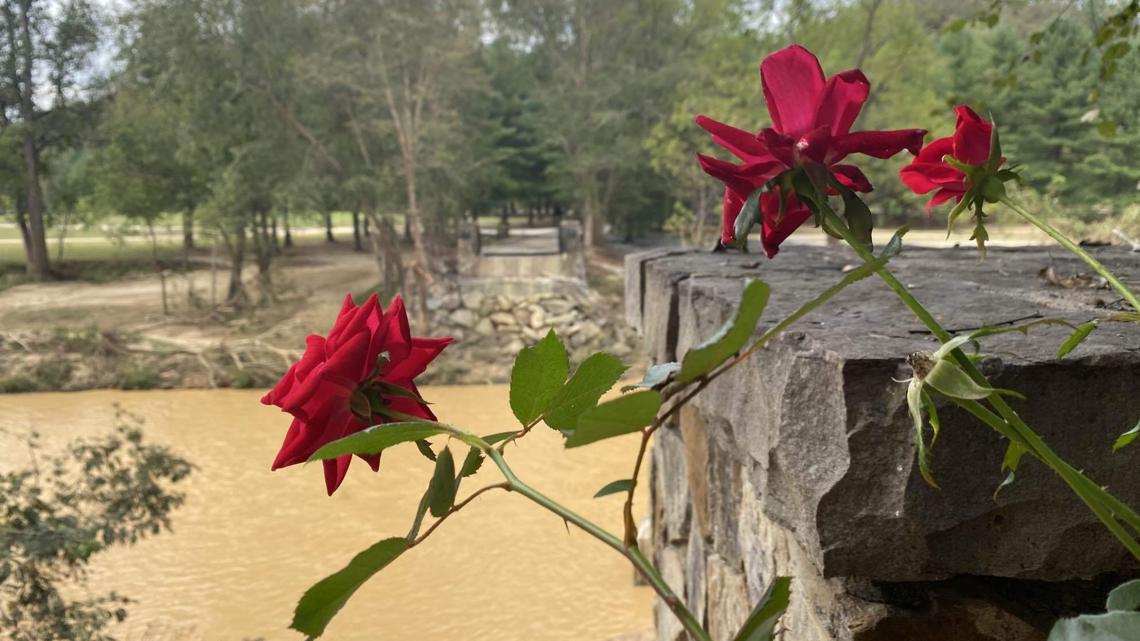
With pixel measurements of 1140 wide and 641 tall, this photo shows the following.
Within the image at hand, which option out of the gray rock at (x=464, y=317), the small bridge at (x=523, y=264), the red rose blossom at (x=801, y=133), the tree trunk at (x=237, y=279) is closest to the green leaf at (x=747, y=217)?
the red rose blossom at (x=801, y=133)

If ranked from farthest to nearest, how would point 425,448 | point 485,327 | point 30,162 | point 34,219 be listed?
point 34,219 < point 30,162 < point 485,327 < point 425,448

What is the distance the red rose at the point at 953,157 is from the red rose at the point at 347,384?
298 mm

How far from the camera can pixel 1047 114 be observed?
13.6m

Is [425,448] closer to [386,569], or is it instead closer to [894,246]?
[894,246]

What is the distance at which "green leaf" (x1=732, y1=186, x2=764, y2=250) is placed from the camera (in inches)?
14.1

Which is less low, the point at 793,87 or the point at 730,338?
the point at 793,87

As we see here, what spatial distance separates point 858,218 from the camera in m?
0.37

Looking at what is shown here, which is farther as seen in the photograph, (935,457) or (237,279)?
(237,279)

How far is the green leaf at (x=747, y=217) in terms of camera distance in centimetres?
36

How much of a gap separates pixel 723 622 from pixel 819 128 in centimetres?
98

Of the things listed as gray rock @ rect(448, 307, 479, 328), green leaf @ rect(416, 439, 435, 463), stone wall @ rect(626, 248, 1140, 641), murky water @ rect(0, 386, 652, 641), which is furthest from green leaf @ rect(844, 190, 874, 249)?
gray rock @ rect(448, 307, 479, 328)

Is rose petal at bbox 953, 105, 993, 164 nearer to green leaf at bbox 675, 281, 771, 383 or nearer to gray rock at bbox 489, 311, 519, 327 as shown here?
green leaf at bbox 675, 281, 771, 383

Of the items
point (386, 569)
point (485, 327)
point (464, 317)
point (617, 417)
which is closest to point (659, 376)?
point (617, 417)

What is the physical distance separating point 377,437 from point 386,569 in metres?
5.00
